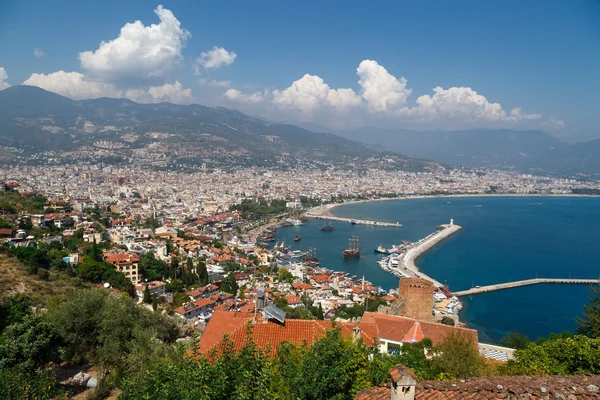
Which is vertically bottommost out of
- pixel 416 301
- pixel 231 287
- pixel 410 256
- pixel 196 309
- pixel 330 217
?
pixel 330 217

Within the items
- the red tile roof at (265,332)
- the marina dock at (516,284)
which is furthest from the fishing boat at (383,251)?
the red tile roof at (265,332)

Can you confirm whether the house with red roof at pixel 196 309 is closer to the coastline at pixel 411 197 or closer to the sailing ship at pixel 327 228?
the sailing ship at pixel 327 228

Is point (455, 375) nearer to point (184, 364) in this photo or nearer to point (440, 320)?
point (184, 364)

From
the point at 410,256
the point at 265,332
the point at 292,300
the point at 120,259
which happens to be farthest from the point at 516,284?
the point at 265,332

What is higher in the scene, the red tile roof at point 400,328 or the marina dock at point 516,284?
the red tile roof at point 400,328

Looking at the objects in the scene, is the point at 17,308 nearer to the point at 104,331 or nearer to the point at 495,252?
the point at 104,331

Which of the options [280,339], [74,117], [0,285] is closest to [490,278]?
[280,339]
